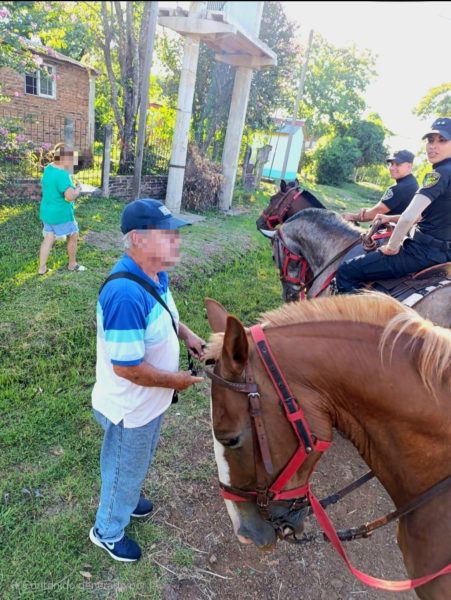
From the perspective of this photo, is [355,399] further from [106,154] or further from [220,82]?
[220,82]

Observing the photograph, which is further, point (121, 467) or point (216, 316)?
point (121, 467)

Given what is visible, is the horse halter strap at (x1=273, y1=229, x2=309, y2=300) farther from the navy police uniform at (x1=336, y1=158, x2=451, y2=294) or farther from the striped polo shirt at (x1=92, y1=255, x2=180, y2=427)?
the striped polo shirt at (x1=92, y1=255, x2=180, y2=427)

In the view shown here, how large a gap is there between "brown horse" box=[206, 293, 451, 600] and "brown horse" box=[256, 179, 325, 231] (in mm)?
4617

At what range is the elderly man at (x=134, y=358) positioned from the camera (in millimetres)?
2045

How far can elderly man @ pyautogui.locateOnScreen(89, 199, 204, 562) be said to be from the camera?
2045mm

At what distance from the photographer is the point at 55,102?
1415cm

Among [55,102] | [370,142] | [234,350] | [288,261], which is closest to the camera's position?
[234,350]

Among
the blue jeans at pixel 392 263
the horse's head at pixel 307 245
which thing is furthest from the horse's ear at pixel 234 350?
the horse's head at pixel 307 245

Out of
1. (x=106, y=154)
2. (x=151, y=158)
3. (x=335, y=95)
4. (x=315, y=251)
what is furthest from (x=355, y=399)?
(x=335, y=95)

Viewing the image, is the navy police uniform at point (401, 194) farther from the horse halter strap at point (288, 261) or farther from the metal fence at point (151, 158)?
the metal fence at point (151, 158)

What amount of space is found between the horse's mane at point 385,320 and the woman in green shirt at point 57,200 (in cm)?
490

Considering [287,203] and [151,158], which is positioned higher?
[287,203]

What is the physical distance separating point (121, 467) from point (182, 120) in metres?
9.71

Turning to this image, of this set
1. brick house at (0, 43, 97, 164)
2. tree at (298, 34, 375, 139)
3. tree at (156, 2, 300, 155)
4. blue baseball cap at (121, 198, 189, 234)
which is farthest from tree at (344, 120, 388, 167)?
blue baseball cap at (121, 198, 189, 234)
